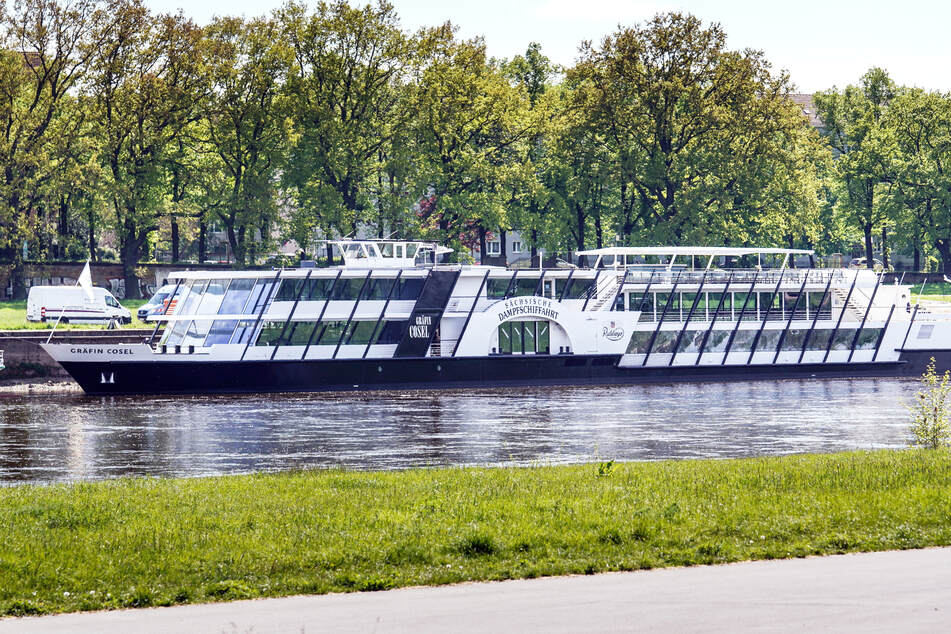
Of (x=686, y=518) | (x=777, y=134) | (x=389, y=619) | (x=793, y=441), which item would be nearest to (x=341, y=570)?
(x=389, y=619)

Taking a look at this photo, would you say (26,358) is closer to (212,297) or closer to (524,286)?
(212,297)

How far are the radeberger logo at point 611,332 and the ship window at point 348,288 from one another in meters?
10.6

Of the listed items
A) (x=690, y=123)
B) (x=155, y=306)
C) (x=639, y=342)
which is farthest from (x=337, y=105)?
(x=639, y=342)

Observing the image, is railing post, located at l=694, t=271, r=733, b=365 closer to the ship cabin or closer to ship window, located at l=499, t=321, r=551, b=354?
the ship cabin

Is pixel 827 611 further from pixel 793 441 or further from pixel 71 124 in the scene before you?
pixel 71 124

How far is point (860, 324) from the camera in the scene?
170 feet

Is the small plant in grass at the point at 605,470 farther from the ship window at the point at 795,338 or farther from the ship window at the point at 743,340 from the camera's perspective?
the ship window at the point at 795,338

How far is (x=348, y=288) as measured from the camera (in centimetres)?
4622

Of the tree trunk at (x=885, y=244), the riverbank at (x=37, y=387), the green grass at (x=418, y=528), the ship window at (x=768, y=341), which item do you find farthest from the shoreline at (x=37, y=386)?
the tree trunk at (x=885, y=244)

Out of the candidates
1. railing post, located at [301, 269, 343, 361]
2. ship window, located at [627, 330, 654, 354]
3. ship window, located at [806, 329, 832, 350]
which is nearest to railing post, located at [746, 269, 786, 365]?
ship window, located at [806, 329, 832, 350]

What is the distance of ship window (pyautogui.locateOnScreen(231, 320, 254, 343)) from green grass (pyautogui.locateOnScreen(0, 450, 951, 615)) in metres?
28.0

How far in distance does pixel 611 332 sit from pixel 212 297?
54.7ft

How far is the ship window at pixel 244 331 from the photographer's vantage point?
4516 cm

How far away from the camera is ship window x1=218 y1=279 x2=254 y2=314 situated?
45344 millimetres
